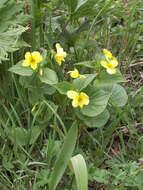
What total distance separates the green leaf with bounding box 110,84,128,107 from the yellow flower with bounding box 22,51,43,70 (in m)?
0.33

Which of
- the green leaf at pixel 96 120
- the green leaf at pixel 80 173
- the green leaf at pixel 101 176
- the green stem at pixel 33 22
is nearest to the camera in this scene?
the green leaf at pixel 80 173

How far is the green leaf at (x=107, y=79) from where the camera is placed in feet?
5.30

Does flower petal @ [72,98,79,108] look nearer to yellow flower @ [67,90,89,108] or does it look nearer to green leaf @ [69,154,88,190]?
yellow flower @ [67,90,89,108]

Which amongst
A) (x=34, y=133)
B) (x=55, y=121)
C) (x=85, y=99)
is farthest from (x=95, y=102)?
(x=34, y=133)

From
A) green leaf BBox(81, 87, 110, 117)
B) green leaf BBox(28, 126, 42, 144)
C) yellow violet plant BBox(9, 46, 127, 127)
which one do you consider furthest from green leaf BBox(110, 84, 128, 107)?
green leaf BBox(28, 126, 42, 144)

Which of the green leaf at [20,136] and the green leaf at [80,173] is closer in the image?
the green leaf at [80,173]

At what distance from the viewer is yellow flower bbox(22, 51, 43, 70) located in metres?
1.58

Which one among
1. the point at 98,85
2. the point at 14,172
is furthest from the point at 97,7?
the point at 14,172

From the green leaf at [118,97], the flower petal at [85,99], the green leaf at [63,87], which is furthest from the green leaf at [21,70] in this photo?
the green leaf at [118,97]

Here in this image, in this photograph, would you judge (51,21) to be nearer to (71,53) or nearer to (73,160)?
(71,53)

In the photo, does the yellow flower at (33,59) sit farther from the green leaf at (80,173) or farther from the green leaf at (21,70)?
the green leaf at (80,173)

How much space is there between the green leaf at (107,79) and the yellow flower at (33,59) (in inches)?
9.3

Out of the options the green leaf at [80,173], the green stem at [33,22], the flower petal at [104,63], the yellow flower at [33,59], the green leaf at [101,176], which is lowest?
the green leaf at [101,176]

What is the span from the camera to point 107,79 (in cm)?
163
